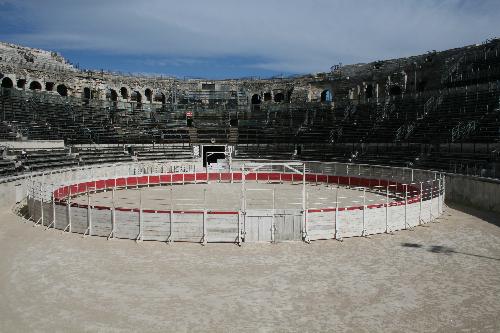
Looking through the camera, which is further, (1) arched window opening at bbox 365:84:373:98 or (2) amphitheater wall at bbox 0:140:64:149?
(1) arched window opening at bbox 365:84:373:98

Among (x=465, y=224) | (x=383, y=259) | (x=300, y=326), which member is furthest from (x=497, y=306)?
(x=465, y=224)

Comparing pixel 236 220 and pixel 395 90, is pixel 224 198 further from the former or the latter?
pixel 395 90

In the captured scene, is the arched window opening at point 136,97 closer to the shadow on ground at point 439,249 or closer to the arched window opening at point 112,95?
the arched window opening at point 112,95

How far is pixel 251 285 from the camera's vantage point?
13.8 metres

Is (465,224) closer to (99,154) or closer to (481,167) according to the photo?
(481,167)

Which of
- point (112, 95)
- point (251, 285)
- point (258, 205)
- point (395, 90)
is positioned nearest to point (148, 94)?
point (112, 95)

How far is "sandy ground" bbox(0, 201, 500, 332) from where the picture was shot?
11.2m

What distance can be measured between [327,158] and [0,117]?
36250 mm

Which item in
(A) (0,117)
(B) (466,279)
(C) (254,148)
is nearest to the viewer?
(B) (466,279)

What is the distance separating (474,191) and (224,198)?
17.1 m

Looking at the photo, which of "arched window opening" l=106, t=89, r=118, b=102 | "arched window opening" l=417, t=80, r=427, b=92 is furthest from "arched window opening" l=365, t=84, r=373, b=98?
"arched window opening" l=106, t=89, r=118, b=102

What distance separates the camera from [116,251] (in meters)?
17.5

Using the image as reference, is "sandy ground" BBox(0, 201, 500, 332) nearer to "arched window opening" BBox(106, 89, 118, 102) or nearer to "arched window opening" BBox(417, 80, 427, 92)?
"arched window opening" BBox(417, 80, 427, 92)

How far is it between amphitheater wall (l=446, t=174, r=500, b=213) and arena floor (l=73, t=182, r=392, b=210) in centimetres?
493
